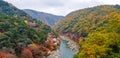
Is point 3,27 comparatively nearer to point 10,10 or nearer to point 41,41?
point 41,41

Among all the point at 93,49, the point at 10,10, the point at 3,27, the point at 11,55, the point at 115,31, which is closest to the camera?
the point at 93,49

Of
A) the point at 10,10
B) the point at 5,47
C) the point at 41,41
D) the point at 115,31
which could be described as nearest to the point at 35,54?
the point at 5,47

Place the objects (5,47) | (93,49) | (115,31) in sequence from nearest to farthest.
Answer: (93,49)
(115,31)
(5,47)

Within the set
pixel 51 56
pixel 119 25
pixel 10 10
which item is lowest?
pixel 51 56

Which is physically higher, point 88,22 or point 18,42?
point 88,22

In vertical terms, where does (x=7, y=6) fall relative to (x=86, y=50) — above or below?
above

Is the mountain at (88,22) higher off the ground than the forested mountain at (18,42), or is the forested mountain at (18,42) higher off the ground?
the mountain at (88,22)

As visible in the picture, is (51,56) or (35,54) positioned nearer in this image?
(35,54)

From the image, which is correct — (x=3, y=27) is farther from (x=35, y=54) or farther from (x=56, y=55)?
(x=56, y=55)

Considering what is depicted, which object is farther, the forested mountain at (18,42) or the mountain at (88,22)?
the mountain at (88,22)

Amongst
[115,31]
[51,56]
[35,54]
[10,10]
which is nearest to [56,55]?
[51,56]
